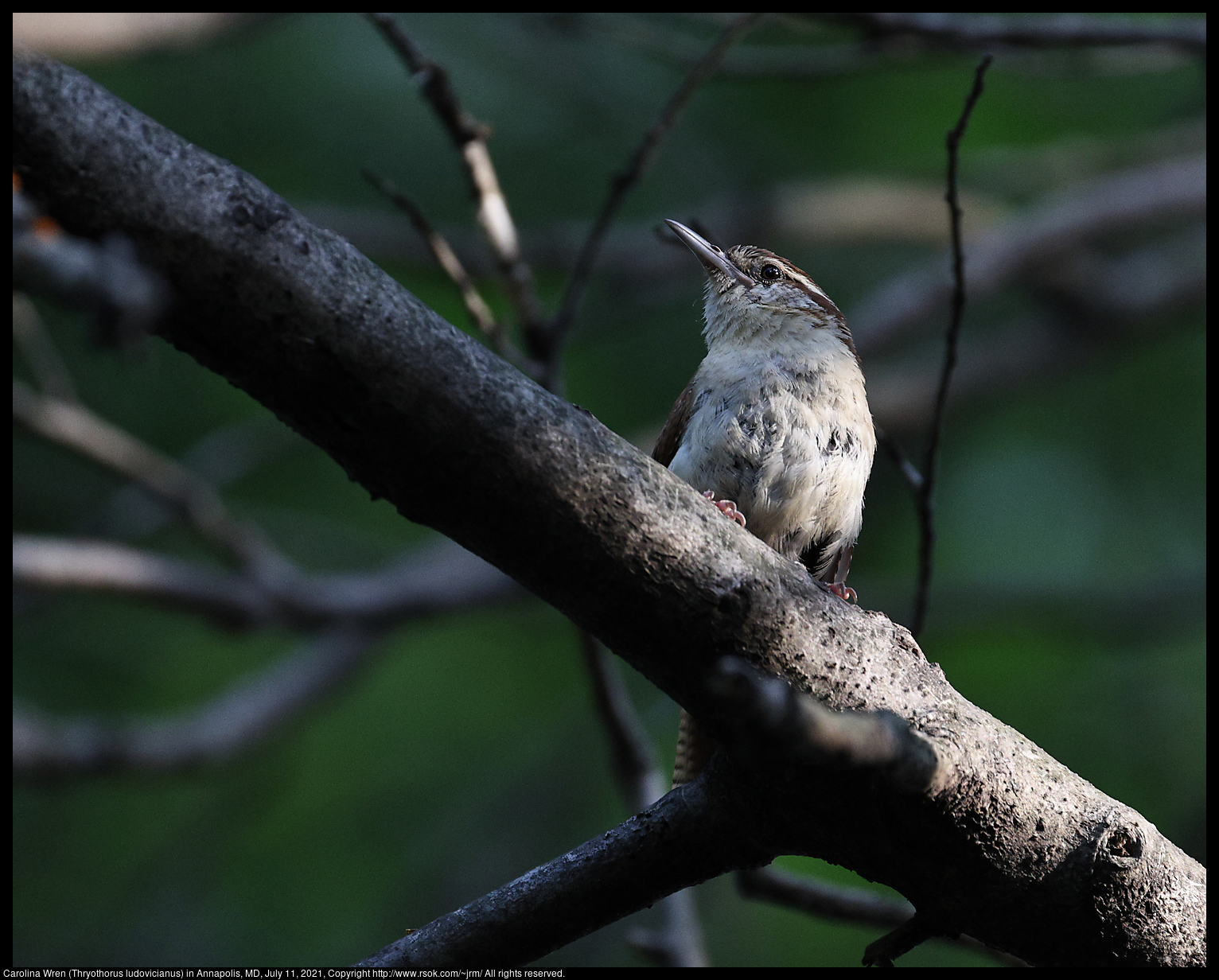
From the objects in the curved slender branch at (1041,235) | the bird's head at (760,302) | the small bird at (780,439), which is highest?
the curved slender branch at (1041,235)

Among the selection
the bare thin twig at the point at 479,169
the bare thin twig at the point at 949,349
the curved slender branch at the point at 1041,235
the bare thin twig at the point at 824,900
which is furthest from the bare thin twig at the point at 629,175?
the curved slender branch at the point at 1041,235

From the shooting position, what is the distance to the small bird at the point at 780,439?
131 inches

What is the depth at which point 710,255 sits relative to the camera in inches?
160

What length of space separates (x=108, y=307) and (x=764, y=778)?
1.48 m

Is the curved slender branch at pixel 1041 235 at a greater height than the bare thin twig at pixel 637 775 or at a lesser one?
greater

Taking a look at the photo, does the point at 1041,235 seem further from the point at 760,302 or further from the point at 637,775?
the point at 637,775

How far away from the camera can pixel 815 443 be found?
3354 mm

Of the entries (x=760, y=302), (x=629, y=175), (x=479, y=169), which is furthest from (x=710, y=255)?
(x=479, y=169)

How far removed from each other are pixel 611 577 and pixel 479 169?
2.39 metres

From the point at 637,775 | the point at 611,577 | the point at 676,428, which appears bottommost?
the point at 611,577

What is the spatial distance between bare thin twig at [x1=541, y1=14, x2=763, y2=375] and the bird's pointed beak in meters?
0.32

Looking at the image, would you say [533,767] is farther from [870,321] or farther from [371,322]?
[371,322]

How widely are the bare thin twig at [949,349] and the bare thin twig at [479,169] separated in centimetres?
153

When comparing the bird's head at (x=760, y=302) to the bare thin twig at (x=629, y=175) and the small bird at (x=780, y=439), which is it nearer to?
the small bird at (x=780, y=439)
